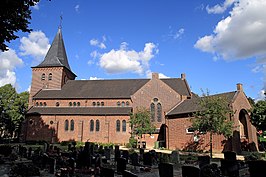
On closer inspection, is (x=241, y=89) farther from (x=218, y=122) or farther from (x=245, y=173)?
(x=245, y=173)

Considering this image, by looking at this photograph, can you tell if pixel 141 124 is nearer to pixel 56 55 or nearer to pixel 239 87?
pixel 239 87

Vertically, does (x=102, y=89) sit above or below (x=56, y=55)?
below

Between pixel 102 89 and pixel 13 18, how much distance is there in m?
33.2

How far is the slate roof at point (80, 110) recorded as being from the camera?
3872 cm

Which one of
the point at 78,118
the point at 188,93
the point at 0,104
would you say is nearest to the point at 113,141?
the point at 78,118

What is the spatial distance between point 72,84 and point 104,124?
44.6 ft

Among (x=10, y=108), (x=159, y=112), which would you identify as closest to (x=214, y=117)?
(x=159, y=112)

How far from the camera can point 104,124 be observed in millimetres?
38188

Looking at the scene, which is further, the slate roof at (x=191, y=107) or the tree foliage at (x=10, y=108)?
the tree foliage at (x=10, y=108)

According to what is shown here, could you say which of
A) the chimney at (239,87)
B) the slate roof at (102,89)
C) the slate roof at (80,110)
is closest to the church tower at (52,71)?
the slate roof at (102,89)

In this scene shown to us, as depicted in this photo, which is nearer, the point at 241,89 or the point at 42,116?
the point at 241,89

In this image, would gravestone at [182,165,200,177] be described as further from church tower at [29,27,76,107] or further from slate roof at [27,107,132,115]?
church tower at [29,27,76,107]

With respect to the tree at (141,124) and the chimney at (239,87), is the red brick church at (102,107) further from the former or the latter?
the tree at (141,124)

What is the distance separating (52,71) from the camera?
149 feet
